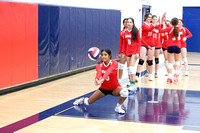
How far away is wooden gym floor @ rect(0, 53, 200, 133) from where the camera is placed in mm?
6930

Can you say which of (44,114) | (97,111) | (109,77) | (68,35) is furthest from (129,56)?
(68,35)

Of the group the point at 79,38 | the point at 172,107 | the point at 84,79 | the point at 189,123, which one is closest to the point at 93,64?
the point at 79,38

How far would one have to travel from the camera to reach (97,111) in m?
8.19

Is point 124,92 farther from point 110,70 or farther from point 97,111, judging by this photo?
point 97,111

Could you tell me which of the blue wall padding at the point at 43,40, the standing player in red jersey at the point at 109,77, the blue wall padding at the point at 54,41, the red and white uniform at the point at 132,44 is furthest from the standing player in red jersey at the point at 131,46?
the blue wall padding at the point at 54,41

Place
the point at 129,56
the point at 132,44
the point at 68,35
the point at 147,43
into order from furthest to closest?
the point at 68,35 → the point at 147,43 → the point at 129,56 → the point at 132,44

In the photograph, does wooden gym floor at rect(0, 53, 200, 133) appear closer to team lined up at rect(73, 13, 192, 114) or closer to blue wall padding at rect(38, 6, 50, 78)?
team lined up at rect(73, 13, 192, 114)

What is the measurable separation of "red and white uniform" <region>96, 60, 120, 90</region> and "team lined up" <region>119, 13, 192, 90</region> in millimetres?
2260

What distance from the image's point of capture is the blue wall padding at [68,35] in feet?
39.4

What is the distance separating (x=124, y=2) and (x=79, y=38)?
6009 millimetres

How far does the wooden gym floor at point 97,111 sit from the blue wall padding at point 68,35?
1032mm

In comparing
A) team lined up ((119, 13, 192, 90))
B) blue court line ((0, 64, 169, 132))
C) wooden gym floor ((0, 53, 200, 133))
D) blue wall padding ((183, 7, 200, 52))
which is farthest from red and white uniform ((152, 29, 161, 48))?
blue wall padding ((183, 7, 200, 52))

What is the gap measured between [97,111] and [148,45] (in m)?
4.41

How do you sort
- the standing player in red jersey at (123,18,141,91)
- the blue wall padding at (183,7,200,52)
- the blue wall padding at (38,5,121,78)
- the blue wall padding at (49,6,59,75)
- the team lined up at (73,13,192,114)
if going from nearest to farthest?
the team lined up at (73,13,192,114)
the standing player in red jersey at (123,18,141,91)
the blue wall padding at (38,5,121,78)
the blue wall padding at (49,6,59,75)
the blue wall padding at (183,7,200,52)
